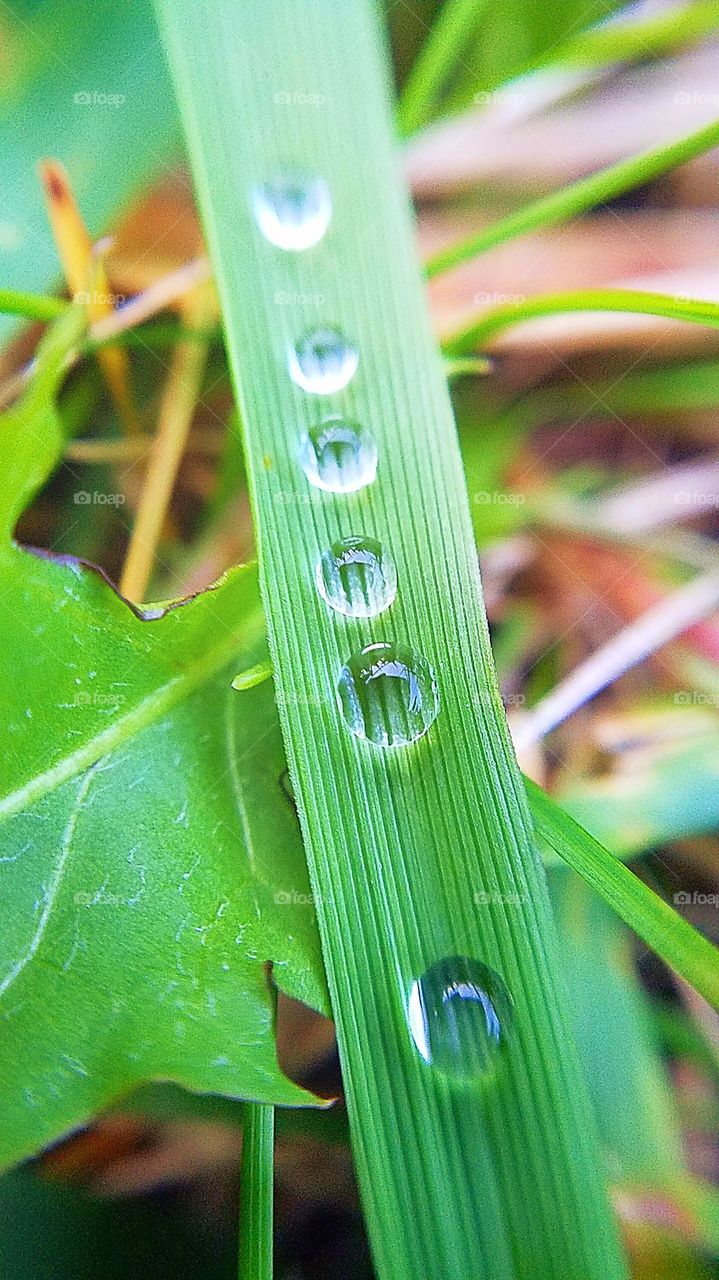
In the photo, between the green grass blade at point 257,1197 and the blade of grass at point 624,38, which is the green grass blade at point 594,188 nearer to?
the blade of grass at point 624,38

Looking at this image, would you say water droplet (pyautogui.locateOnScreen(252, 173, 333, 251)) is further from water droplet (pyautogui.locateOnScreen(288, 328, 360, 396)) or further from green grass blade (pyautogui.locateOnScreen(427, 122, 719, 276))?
green grass blade (pyautogui.locateOnScreen(427, 122, 719, 276))

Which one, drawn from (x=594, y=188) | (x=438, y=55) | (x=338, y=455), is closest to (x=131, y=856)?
(x=338, y=455)

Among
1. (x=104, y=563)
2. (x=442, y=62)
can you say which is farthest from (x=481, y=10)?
(x=104, y=563)

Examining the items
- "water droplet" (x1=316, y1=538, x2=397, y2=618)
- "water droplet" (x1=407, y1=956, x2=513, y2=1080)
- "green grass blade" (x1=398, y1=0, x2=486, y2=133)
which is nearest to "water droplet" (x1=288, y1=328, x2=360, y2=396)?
"water droplet" (x1=316, y1=538, x2=397, y2=618)

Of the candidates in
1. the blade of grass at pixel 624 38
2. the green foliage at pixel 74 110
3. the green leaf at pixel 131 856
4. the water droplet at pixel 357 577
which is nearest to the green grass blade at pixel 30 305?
the green foliage at pixel 74 110

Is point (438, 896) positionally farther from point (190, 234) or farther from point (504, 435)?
point (190, 234)

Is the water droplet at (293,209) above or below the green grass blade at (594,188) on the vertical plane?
below

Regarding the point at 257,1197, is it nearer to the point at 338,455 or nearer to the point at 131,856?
the point at 131,856
